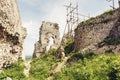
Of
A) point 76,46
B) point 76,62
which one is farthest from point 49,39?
point 76,62

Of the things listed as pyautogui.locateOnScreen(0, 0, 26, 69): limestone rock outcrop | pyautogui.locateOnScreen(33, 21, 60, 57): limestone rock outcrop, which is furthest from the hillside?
pyautogui.locateOnScreen(33, 21, 60, 57): limestone rock outcrop

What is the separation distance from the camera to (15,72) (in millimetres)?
21469

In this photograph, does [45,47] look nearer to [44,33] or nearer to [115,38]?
[44,33]

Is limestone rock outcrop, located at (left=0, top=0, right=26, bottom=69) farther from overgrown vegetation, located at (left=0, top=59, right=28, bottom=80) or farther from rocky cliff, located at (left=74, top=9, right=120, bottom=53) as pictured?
rocky cliff, located at (left=74, top=9, right=120, bottom=53)

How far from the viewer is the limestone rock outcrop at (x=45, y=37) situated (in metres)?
41.0

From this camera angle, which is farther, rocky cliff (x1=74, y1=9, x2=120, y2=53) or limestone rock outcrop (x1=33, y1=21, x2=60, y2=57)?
limestone rock outcrop (x1=33, y1=21, x2=60, y2=57)

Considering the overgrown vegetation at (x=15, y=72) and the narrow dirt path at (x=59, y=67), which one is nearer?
the overgrown vegetation at (x=15, y=72)

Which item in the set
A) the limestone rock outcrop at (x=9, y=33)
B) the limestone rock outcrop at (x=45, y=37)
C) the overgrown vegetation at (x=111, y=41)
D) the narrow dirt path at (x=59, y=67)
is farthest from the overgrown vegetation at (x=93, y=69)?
the limestone rock outcrop at (x=45, y=37)

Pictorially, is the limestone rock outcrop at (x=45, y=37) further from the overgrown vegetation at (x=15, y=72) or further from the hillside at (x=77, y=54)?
the overgrown vegetation at (x=15, y=72)

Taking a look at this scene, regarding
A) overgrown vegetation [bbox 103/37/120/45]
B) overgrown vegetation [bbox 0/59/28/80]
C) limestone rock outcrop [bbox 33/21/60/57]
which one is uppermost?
limestone rock outcrop [bbox 33/21/60/57]

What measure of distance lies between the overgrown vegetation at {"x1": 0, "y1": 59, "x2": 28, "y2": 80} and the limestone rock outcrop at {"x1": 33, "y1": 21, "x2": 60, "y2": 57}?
18.1 meters

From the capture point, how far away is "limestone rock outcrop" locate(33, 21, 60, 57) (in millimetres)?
41031

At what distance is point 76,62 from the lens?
24141 millimetres

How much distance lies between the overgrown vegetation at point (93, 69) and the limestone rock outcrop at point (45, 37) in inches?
669
